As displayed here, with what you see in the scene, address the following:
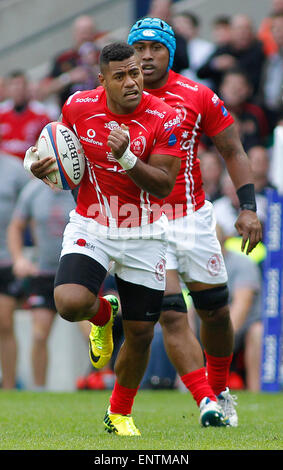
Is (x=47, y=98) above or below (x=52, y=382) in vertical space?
above

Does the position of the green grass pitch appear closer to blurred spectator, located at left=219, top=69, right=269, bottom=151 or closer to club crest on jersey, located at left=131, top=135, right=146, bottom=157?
club crest on jersey, located at left=131, top=135, right=146, bottom=157

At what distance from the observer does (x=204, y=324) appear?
Answer: 671cm

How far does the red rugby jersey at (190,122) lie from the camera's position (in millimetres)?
6539

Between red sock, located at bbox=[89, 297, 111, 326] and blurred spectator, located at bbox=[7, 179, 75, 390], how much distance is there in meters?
4.59

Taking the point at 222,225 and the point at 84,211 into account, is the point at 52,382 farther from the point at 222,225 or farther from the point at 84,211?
the point at 84,211

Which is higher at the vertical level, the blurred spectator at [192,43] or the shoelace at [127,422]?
the blurred spectator at [192,43]

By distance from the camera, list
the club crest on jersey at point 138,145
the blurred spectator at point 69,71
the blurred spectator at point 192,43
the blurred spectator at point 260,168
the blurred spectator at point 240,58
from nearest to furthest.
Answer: the club crest on jersey at point 138,145 < the blurred spectator at point 260,168 < the blurred spectator at point 240,58 < the blurred spectator at point 69,71 < the blurred spectator at point 192,43

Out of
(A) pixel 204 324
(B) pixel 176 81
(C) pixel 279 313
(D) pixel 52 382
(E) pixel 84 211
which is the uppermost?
(B) pixel 176 81

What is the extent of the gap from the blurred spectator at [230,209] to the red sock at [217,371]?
153 inches

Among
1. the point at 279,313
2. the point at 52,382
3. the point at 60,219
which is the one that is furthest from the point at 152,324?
the point at 52,382

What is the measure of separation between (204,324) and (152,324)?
1.03 metres

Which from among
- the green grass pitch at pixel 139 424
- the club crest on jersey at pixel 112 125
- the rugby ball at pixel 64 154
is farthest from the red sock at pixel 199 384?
the club crest on jersey at pixel 112 125

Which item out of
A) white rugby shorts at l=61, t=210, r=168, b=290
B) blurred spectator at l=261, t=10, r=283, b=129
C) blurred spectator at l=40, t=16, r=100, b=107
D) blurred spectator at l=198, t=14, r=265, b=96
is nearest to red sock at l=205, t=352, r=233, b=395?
white rugby shorts at l=61, t=210, r=168, b=290

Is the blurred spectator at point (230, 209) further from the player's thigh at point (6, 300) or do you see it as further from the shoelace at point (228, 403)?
the shoelace at point (228, 403)
